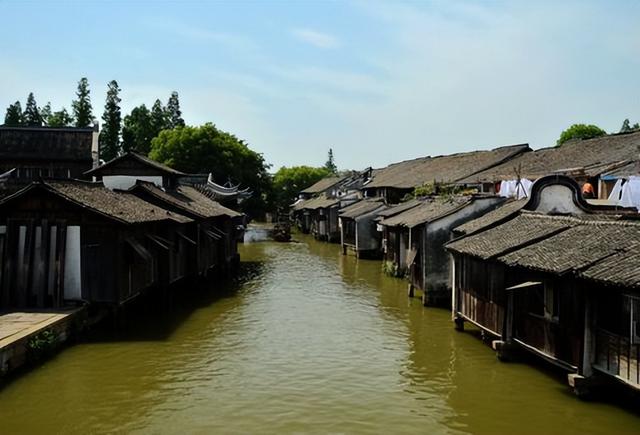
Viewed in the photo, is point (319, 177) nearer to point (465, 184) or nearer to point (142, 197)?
point (465, 184)

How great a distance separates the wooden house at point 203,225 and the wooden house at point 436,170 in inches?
611

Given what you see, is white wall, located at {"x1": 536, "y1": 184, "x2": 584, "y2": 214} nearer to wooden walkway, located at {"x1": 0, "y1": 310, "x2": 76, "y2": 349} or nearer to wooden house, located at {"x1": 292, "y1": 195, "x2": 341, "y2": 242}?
wooden walkway, located at {"x1": 0, "y1": 310, "x2": 76, "y2": 349}

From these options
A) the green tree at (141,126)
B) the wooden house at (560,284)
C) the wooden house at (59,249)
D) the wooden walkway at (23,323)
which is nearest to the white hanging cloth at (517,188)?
the wooden house at (560,284)

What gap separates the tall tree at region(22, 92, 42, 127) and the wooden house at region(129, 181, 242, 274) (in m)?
57.6

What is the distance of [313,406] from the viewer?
12602 millimetres

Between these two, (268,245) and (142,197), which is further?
(268,245)

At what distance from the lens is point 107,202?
19734 mm

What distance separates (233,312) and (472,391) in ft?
37.8

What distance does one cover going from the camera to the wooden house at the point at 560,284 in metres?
11.4

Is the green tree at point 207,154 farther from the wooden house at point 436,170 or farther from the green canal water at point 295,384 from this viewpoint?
the green canal water at point 295,384

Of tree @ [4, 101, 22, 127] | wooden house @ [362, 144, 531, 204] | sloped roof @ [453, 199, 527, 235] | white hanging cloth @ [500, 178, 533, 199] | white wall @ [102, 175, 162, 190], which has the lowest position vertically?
sloped roof @ [453, 199, 527, 235]

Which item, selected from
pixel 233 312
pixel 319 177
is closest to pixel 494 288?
pixel 233 312

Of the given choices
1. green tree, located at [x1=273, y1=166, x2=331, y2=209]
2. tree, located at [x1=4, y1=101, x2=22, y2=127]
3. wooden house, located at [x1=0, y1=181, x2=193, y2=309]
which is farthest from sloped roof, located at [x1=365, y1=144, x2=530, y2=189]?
tree, located at [x1=4, y1=101, x2=22, y2=127]

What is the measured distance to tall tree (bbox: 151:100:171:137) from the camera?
88.9 m
